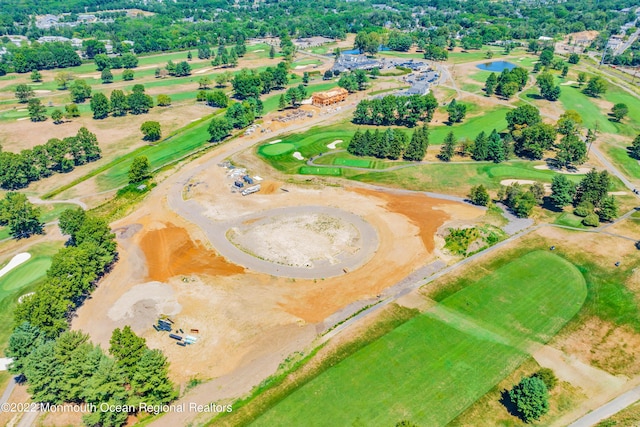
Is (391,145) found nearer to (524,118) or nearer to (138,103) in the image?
(524,118)

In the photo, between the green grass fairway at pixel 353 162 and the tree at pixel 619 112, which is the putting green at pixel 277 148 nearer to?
the green grass fairway at pixel 353 162

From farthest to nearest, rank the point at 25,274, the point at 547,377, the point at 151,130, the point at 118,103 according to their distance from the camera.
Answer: the point at 118,103
the point at 151,130
the point at 25,274
the point at 547,377

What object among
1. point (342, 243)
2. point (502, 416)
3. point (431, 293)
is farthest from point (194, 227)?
point (502, 416)

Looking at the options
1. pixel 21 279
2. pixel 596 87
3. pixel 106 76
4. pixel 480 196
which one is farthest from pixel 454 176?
pixel 106 76

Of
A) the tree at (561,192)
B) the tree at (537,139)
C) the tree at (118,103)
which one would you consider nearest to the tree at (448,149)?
the tree at (537,139)

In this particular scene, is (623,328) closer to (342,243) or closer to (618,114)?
(342,243)

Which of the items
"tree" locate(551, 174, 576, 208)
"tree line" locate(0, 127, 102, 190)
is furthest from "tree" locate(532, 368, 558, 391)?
"tree line" locate(0, 127, 102, 190)

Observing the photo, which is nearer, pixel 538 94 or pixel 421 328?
pixel 421 328
